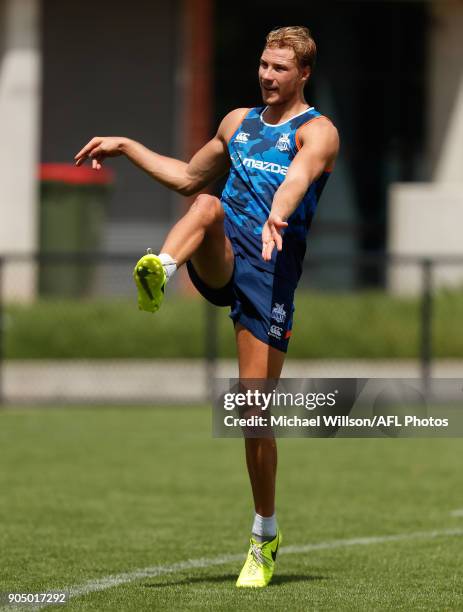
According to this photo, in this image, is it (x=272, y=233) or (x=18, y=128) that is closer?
(x=272, y=233)

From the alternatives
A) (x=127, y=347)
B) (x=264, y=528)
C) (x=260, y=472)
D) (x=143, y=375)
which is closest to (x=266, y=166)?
(x=260, y=472)

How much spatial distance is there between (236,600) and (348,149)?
2242 cm

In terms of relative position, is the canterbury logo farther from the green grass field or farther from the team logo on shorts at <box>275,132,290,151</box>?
the green grass field

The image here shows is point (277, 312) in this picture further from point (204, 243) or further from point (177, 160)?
point (177, 160)

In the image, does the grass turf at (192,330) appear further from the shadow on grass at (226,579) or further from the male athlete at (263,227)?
the male athlete at (263,227)

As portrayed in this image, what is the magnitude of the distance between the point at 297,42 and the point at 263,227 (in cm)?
88

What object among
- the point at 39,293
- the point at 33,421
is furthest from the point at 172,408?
the point at 39,293

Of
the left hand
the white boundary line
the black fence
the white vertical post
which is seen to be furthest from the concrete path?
the left hand

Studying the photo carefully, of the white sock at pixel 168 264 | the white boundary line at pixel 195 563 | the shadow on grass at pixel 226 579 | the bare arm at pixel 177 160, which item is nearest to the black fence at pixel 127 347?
the white boundary line at pixel 195 563

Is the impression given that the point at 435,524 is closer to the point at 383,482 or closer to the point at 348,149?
the point at 383,482

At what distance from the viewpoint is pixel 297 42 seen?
22.4ft

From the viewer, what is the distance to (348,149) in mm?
28438

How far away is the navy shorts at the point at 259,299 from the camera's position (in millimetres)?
6887

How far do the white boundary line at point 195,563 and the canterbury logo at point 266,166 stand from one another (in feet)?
6.59
